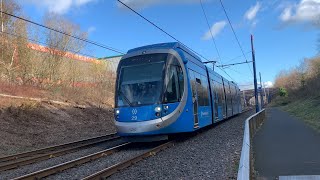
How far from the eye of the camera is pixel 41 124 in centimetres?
2462

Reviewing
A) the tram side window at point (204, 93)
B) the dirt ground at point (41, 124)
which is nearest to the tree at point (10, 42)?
the dirt ground at point (41, 124)

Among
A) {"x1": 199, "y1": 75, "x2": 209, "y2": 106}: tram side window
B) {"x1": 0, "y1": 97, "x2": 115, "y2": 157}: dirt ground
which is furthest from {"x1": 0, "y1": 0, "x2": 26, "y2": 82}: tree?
{"x1": 199, "y1": 75, "x2": 209, "y2": 106}: tram side window

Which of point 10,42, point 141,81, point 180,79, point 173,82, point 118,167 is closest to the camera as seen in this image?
point 118,167

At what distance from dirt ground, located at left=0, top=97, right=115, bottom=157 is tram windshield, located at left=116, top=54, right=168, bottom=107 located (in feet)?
19.0

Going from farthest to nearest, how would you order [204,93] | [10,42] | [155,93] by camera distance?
1. [10,42]
2. [204,93]
3. [155,93]

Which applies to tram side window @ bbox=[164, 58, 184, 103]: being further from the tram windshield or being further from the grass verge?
the grass verge

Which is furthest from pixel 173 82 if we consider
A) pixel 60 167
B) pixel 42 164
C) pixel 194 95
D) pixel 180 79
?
pixel 60 167

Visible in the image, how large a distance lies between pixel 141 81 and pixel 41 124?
12.4 metres

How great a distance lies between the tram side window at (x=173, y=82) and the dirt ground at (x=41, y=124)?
728cm

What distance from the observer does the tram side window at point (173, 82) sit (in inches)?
567

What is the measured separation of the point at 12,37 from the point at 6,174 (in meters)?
26.8

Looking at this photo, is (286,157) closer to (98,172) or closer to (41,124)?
(98,172)

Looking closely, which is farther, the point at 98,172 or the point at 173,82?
the point at 173,82

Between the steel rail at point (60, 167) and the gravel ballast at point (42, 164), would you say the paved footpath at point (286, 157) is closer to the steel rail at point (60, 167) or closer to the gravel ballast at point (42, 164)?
the steel rail at point (60, 167)
